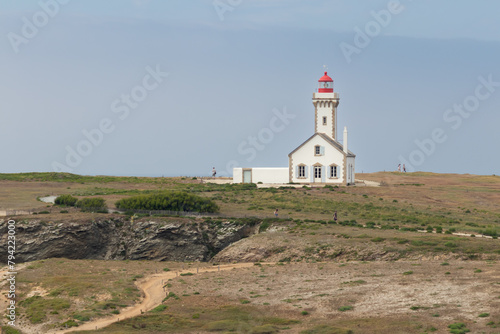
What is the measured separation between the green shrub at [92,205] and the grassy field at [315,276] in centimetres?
214

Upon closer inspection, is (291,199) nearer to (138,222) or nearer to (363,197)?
(363,197)

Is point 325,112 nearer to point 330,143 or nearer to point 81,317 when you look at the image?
point 330,143

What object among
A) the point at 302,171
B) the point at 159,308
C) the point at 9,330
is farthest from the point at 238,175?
the point at 9,330

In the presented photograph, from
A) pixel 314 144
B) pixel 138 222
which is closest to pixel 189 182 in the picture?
pixel 314 144

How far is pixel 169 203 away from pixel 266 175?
976 inches

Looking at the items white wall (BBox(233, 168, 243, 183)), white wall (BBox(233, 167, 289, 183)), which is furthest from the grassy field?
white wall (BBox(233, 168, 243, 183))

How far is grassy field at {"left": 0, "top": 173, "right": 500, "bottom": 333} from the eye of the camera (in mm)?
31516

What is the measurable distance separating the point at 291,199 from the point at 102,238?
69.7 feet

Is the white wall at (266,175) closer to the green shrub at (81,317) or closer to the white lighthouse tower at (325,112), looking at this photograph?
the white lighthouse tower at (325,112)

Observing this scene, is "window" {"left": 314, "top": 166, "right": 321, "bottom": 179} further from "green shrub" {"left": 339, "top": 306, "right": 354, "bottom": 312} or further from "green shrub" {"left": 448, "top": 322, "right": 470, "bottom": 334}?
"green shrub" {"left": 448, "top": 322, "right": 470, "bottom": 334}

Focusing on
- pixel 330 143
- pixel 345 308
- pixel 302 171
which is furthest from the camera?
pixel 302 171

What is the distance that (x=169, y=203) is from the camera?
6038cm

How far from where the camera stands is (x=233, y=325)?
31172 millimetres

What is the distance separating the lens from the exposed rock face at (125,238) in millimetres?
52156
